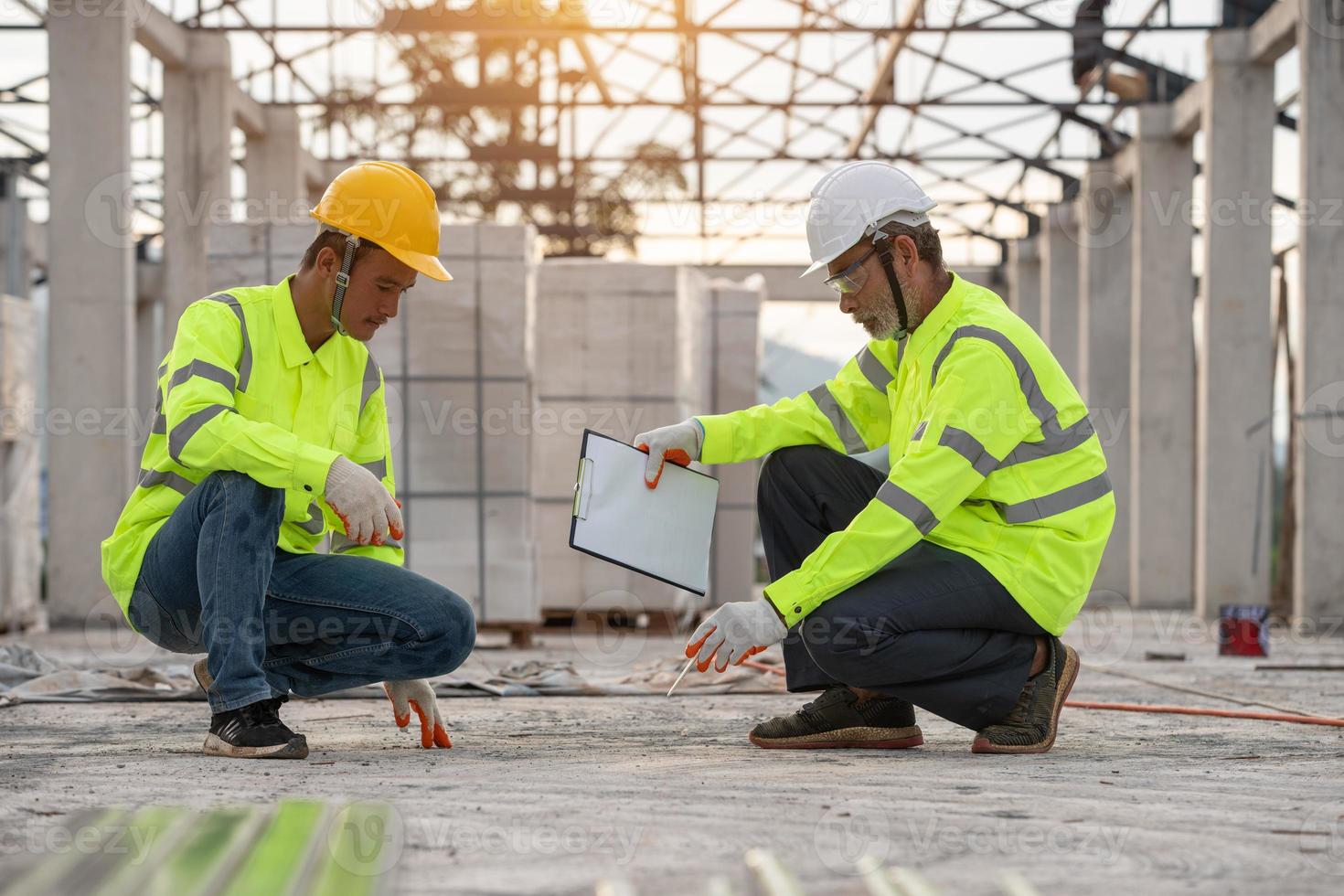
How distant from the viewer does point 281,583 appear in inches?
175

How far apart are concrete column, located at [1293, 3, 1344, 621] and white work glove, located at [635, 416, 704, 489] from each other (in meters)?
7.84

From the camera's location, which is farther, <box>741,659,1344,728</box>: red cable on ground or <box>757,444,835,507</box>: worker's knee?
<box>741,659,1344,728</box>: red cable on ground

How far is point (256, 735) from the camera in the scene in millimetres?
4188

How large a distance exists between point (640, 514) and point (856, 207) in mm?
1083

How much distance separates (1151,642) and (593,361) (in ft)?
13.9

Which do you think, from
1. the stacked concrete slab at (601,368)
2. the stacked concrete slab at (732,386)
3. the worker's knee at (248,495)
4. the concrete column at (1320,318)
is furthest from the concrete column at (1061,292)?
the worker's knee at (248,495)

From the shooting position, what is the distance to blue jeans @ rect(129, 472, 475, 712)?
13.6ft

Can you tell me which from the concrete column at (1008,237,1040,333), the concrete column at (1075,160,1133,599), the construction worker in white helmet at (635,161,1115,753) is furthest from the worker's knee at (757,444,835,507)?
the concrete column at (1008,237,1040,333)

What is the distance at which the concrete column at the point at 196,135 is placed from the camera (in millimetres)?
14773

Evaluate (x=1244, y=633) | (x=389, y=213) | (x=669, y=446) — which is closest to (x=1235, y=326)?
(x=1244, y=633)

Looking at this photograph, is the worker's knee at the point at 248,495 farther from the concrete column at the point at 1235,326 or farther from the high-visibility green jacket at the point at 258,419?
the concrete column at the point at 1235,326

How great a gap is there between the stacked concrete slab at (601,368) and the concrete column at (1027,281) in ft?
39.8

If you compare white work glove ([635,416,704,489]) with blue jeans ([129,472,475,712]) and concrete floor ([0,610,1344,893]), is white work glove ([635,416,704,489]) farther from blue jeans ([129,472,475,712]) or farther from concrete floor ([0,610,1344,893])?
concrete floor ([0,610,1344,893])

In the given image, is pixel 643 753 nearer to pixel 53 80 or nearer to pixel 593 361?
pixel 593 361
